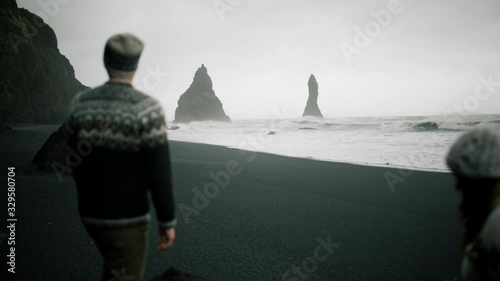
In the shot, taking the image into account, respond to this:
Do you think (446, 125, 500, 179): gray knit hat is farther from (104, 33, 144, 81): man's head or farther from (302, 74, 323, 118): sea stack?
(302, 74, 323, 118): sea stack

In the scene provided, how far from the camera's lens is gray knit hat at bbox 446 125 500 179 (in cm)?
126

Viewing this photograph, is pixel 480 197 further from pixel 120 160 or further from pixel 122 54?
pixel 122 54

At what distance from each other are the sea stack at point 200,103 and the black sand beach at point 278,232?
99166 millimetres

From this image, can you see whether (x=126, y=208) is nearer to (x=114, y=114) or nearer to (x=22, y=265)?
(x=114, y=114)

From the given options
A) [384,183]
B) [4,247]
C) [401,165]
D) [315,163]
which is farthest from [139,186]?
[401,165]

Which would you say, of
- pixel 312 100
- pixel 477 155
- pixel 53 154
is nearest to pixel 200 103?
pixel 312 100

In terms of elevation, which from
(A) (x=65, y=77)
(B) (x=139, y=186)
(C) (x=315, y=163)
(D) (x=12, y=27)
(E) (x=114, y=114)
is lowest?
(C) (x=315, y=163)

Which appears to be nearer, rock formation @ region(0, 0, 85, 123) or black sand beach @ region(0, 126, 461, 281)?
black sand beach @ region(0, 126, 461, 281)

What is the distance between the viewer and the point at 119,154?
5.43 feet

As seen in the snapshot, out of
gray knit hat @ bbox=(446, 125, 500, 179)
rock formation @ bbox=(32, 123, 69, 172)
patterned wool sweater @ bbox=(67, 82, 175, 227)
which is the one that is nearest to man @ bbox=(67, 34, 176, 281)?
patterned wool sweater @ bbox=(67, 82, 175, 227)

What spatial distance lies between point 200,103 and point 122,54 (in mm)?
105853

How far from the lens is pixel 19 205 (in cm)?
474

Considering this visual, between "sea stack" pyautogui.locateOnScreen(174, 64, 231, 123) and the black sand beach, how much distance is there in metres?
99.2

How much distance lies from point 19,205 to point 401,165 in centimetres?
1083
